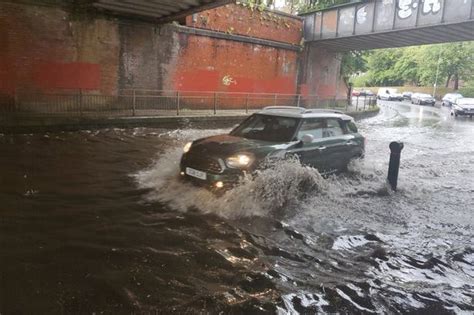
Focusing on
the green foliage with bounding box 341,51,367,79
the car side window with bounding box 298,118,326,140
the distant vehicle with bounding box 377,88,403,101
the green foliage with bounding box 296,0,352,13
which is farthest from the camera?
the distant vehicle with bounding box 377,88,403,101

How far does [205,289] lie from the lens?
159 inches

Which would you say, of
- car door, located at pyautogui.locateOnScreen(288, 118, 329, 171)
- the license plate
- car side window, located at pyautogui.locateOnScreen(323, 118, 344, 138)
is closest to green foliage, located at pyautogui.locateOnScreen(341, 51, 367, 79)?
car side window, located at pyautogui.locateOnScreen(323, 118, 344, 138)

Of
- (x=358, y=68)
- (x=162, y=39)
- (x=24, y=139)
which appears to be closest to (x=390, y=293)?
(x=24, y=139)

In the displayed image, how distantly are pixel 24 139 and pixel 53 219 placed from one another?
7157mm

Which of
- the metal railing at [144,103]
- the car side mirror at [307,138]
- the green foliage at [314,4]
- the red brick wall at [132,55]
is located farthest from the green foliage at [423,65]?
the car side mirror at [307,138]

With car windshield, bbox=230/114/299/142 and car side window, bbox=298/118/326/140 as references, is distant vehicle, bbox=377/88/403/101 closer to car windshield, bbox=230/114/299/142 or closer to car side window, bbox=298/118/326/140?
car side window, bbox=298/118/326/140

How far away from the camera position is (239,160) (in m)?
6.49

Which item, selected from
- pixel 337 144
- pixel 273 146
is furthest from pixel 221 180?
pixel 337 144

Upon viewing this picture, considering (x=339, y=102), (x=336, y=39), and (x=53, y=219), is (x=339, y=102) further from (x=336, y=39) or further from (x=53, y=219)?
(x=53, y=219)

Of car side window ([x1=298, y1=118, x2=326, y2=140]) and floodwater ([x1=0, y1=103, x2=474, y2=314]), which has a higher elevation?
car side window ([x1=298, y1=118, x2=326, y2=140])

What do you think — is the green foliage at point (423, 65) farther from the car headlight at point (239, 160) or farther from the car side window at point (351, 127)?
the car headlight at point (239, 160)

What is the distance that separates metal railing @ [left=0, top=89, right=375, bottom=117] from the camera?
14938 mm

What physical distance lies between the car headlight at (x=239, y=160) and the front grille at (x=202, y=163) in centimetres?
18

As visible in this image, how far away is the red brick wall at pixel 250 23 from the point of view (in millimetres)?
22172
